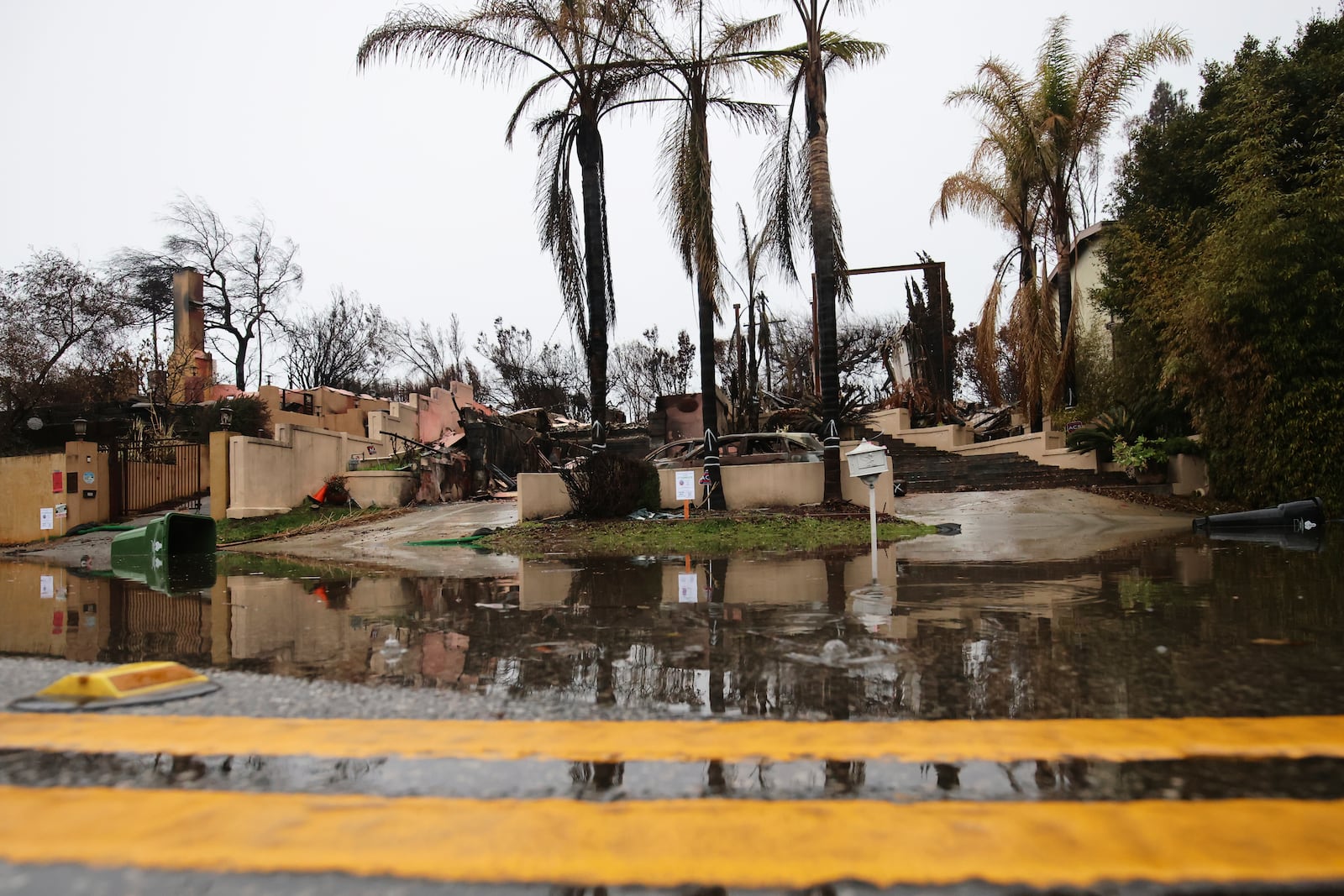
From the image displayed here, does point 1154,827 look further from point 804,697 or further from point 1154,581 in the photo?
point 1154,581

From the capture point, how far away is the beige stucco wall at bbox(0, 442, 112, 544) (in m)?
18.8

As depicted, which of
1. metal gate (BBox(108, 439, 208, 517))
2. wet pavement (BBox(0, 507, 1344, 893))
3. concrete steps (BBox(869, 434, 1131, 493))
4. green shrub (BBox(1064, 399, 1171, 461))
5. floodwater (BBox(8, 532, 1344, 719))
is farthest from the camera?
metal gate (BBox(108, 439, 208, 517))

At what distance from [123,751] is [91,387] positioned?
33359 mm

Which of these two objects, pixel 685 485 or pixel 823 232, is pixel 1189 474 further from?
pixel 685 485

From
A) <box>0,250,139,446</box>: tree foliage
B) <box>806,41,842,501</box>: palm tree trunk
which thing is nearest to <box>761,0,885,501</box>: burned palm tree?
<box>806,41,842,501</box>: palm tree trunk

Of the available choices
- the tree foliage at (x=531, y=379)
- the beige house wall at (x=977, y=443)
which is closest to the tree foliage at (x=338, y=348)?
the tree foliage at (x=531, y=379)

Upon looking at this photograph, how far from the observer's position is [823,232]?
13.8m

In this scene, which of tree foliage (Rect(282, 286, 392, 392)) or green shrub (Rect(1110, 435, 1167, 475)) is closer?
green shrub (Rect(1110, 435, 1167, 475))

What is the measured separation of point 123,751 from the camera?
2846 mm

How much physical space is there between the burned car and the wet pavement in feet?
22.9

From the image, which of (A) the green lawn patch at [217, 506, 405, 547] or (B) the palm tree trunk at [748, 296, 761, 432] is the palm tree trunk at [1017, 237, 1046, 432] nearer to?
(B) the palm tree trunk at [748, 296, 761, 432]

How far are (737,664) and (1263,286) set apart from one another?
1300cm

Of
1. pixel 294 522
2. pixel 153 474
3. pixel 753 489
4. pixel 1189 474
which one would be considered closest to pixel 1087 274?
pixel 1189 474

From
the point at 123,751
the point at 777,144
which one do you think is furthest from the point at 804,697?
the point at 777,144
